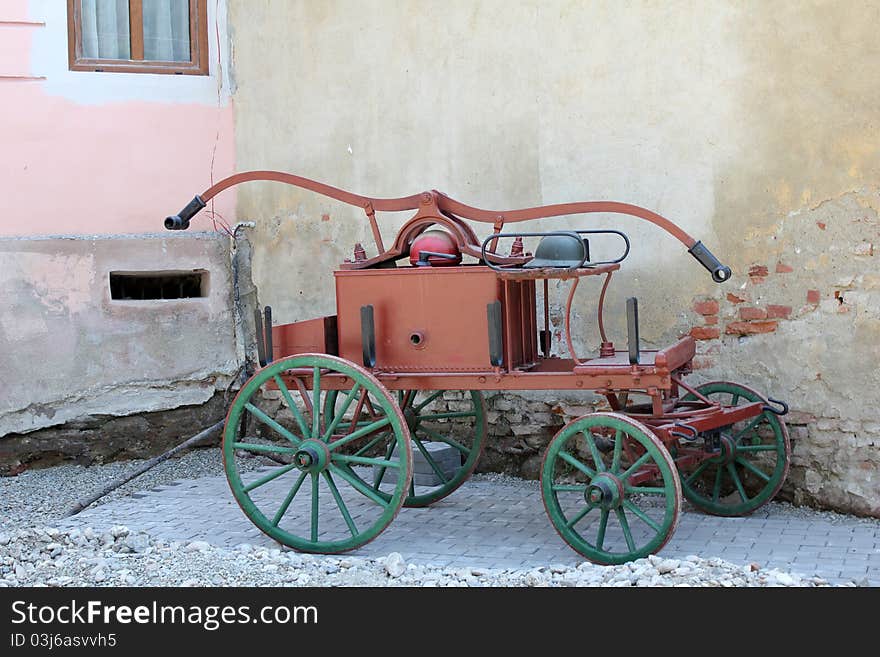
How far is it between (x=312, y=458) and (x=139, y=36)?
3.63 meters

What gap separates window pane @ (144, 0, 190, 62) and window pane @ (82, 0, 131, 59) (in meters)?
0.14

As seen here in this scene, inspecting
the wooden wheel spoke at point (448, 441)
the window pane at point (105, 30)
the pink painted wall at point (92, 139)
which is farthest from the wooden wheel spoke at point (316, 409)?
the window pane at point (105, 30)

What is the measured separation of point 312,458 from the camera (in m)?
5.21

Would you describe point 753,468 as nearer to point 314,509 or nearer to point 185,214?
point 314,509

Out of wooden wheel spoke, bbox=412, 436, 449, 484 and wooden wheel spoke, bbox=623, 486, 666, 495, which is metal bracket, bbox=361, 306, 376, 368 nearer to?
wooden wheel spoke, bbox=412, 436, 449, 484

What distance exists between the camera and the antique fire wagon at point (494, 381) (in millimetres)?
4980

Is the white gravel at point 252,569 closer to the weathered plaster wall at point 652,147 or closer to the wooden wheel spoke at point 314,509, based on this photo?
the wooden wheel spoke at point 314,509

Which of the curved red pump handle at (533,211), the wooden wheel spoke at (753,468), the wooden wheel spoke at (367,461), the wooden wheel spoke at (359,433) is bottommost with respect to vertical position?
the wooden wheel spoke at (753,468)

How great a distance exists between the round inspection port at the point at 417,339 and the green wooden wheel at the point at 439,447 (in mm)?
626

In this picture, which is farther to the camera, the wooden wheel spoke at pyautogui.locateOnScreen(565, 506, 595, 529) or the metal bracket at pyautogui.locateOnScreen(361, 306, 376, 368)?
the metal bracket at pyautogui.locateOnScreen(361, 306, 376, 368)

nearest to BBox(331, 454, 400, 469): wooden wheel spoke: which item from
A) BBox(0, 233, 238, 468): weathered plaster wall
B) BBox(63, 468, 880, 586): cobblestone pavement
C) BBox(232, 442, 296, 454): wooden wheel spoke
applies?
BBox(232, 442, 296, 454): wooden wheel spoke

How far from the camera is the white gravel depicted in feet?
14.6

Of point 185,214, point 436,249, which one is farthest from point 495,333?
point 185,214

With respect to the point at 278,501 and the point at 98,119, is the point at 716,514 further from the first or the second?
the point at 98,119
